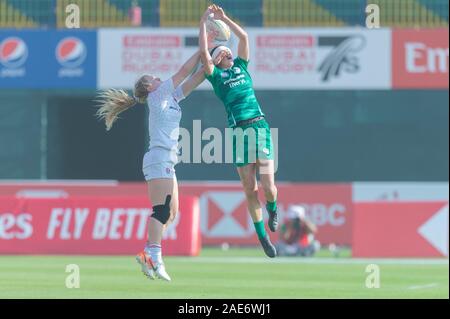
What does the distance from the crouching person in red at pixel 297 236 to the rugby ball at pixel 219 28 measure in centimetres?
1403

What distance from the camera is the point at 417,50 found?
30422 mm

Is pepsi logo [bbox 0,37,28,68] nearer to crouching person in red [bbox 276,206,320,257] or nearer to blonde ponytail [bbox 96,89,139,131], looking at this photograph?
crouching person in red [bbox 276,206,320,257]

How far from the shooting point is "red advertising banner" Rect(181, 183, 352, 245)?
93.8 ft

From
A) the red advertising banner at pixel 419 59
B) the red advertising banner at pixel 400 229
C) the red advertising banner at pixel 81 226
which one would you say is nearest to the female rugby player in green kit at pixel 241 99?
the red advertising banner at pixel 81 226

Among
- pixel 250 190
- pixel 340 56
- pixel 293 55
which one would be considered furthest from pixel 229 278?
pixel 340 56

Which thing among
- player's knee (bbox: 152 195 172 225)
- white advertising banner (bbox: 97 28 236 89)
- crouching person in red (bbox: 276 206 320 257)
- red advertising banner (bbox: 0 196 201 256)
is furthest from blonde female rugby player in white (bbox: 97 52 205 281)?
white advertising banner (bbox: 97 28 236 89)

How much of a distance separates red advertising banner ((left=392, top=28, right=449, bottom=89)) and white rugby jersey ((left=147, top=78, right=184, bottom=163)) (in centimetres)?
1811

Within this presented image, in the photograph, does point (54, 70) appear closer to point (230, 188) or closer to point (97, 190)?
point (97, 190)

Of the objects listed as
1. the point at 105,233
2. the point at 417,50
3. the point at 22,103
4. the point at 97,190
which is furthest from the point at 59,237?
A: the point at 417,50

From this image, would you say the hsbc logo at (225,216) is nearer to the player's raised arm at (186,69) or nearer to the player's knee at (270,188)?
the player's knee at (270,188)

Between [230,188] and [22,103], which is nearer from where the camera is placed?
[230,188]

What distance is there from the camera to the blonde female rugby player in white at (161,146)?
41.2 feet

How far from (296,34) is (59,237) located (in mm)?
8067

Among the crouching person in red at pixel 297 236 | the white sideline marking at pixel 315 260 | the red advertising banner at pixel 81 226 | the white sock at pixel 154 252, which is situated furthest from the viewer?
the crouching person in red at pixel 297 236
